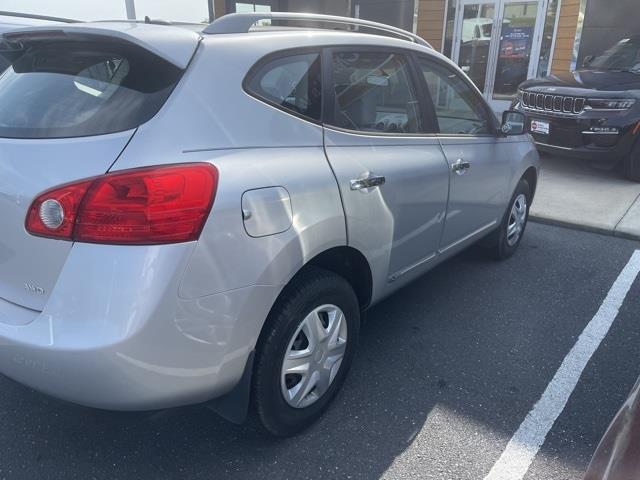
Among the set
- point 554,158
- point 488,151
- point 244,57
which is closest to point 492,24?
point 554,158

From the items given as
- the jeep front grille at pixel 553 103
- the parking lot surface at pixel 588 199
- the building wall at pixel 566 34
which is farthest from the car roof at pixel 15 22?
the building wall at pixel 566 34

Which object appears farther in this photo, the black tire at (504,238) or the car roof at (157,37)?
the black tire at (504,238)

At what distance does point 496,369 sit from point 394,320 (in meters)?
0.72

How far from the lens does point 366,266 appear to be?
2.54m

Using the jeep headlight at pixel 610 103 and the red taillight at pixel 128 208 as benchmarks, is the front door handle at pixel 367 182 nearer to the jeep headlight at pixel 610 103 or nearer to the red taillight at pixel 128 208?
the red taillight at pixel 128 208

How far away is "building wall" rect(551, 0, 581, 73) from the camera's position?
32.5 feet

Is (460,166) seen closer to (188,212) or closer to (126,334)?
(188,212)

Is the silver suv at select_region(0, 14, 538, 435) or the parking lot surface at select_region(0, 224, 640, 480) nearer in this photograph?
the silver suv at select_region(0, 14, 538, 435)

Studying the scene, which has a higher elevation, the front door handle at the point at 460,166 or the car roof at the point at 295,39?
the car roof at the point at 295,39

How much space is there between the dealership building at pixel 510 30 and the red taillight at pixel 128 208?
396 inches

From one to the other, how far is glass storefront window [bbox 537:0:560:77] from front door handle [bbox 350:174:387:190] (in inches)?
373

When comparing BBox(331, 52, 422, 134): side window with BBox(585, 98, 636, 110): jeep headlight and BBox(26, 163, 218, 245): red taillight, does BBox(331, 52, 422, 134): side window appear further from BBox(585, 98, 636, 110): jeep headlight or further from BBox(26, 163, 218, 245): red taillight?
BBox(585, 98, 636, 110): jeep headlight

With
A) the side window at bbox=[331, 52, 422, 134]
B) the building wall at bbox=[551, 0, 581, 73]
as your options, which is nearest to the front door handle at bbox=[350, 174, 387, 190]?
the side window at bbox=[331, 52, 422, 134]

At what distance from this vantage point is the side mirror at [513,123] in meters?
3.66
